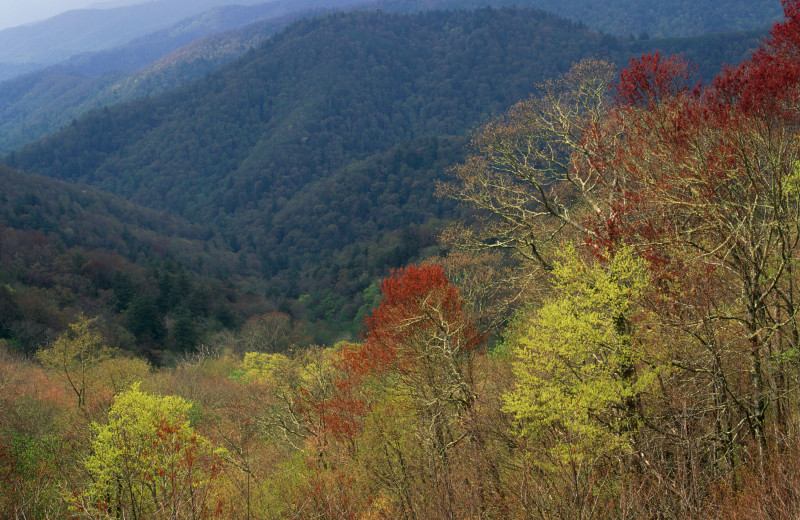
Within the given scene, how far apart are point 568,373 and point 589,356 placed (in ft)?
2.49

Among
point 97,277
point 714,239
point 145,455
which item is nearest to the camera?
point 714,239

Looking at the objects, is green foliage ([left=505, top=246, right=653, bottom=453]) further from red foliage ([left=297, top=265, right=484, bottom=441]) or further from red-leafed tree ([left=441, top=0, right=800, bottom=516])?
red foliage ([left=297, top=265, right=484, bottom=441])

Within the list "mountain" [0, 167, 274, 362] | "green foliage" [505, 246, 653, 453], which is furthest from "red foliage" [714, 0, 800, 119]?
"mountain" [0, 167, 274, 362]

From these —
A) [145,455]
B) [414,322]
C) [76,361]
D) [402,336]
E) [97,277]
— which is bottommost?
[97,277]

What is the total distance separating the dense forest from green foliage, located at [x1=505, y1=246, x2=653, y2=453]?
9cm

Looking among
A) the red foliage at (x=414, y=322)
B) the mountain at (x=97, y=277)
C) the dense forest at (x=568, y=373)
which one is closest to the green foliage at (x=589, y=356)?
the dense forest at (x=568, y=373)

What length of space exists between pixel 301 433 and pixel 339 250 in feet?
486

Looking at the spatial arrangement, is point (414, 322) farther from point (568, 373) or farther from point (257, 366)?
point (257, 366)

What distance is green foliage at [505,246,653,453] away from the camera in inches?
523

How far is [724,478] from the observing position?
11914 mm

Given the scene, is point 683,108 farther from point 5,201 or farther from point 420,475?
point 5,201

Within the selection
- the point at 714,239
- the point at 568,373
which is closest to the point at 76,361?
the point at 568,373

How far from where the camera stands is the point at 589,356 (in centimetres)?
1475

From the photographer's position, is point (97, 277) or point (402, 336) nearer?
point (402, 336)
